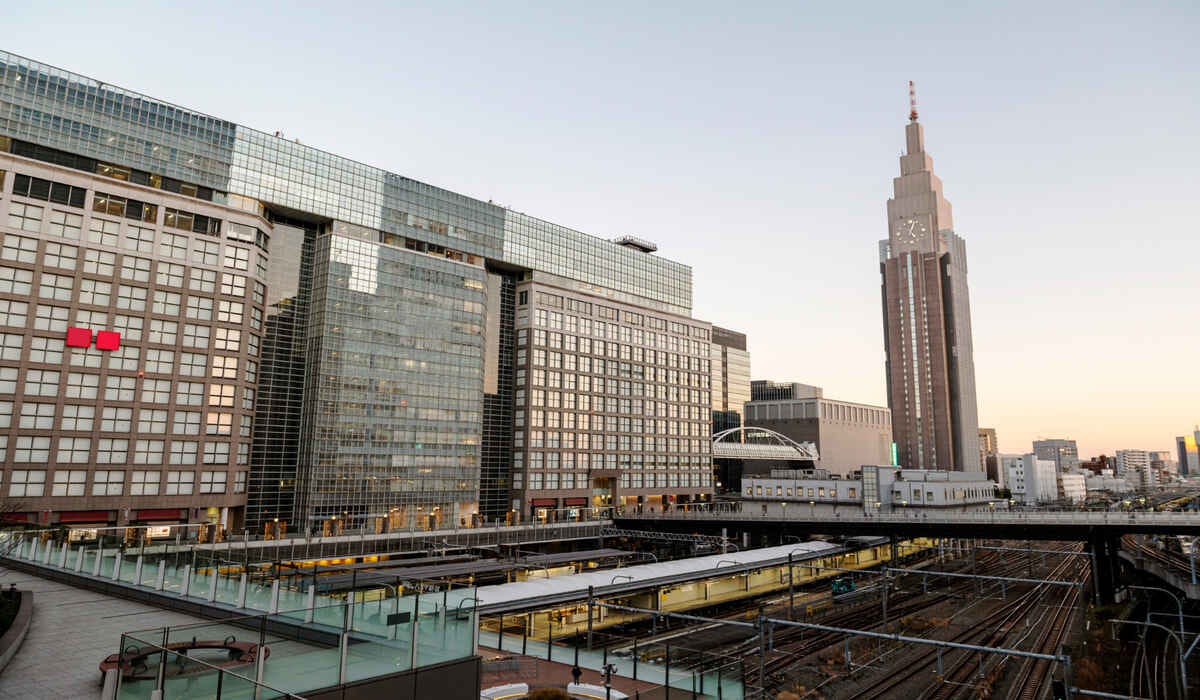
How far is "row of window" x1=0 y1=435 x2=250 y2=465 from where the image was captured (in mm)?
72750

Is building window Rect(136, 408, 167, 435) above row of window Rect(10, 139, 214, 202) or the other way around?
the other way around

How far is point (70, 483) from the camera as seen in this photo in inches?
2936

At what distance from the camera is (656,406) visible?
14250 cm

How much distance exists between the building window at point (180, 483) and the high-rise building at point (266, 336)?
0.20m

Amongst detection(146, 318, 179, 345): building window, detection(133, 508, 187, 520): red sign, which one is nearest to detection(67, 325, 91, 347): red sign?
detection(146, 318, 179, 345): building window

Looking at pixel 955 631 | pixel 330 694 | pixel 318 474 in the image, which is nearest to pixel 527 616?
pixel 330 694

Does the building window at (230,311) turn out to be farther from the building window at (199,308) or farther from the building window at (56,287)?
the building window at (56,287)

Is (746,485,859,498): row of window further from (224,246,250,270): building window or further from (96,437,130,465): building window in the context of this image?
(96,437,130,465): building window

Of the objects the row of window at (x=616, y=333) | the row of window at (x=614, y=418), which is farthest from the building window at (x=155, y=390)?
the row of window at (x=616, y=333)

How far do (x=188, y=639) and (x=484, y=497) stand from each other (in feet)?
335

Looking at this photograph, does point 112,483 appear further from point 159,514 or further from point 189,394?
point 189,394

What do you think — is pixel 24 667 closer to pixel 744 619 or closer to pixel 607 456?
pixel 744 619

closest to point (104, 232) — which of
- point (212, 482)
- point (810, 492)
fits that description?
point (212, 482)

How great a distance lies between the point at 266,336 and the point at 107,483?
24995 millimetres
